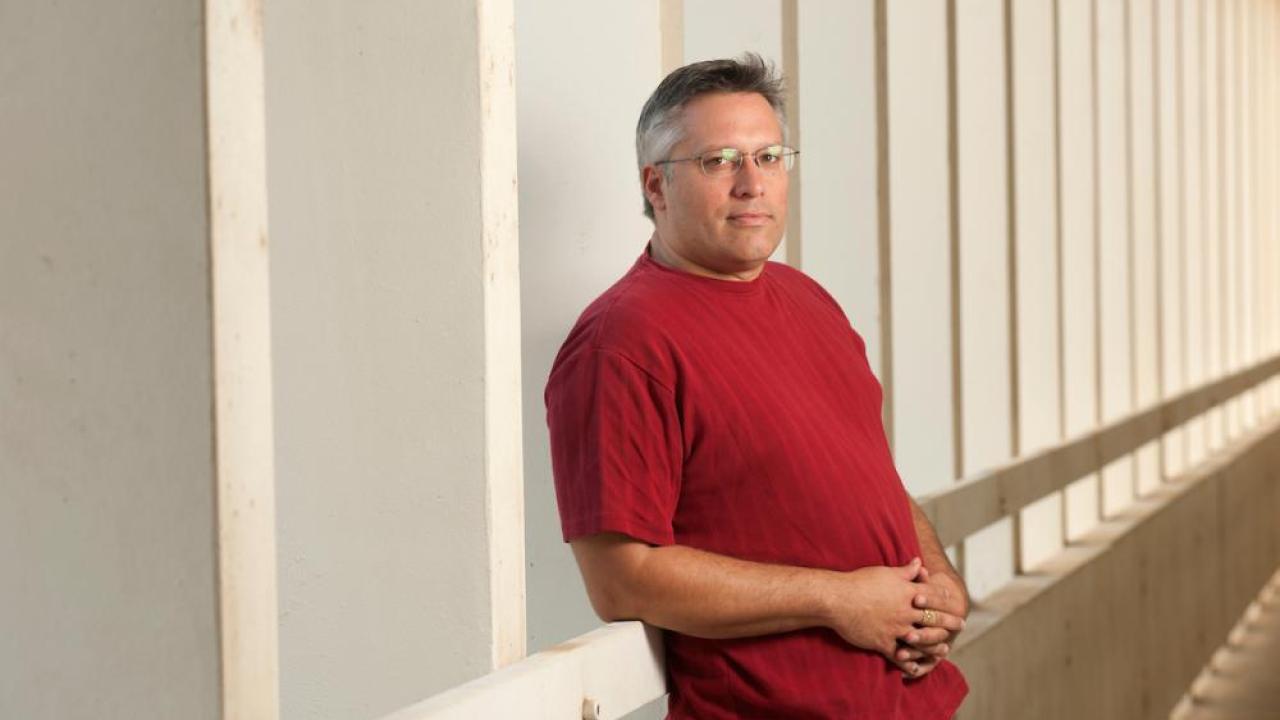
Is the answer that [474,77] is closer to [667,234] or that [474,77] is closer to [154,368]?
[667,234]

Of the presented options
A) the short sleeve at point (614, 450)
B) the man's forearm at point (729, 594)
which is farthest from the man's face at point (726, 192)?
the man's forearm at point (729, 594)

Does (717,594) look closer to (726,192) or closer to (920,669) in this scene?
(920,669)

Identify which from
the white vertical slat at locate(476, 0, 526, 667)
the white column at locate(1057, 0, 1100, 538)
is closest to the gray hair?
the white vertical slat at locate(476, 0, 526, 667)

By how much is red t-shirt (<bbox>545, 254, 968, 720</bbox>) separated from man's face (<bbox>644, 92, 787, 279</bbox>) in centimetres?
5

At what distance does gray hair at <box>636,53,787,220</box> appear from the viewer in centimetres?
215

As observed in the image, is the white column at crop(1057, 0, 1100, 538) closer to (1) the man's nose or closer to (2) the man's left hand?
(2) the man's left hand

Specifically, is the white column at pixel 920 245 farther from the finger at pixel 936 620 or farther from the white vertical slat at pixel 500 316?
the white vertical slat at pixel 500 316

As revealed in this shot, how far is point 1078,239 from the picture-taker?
566cm

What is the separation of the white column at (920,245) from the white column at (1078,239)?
1306mm

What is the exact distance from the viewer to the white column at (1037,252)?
16.3 ft

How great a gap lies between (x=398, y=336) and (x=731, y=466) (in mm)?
451

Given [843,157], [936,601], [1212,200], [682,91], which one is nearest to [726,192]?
[682,91]

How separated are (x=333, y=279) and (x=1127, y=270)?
5003 millimetres

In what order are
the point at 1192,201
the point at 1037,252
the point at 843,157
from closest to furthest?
the point at 843,157 < the point at 1037,252 < the point at 1192,201
